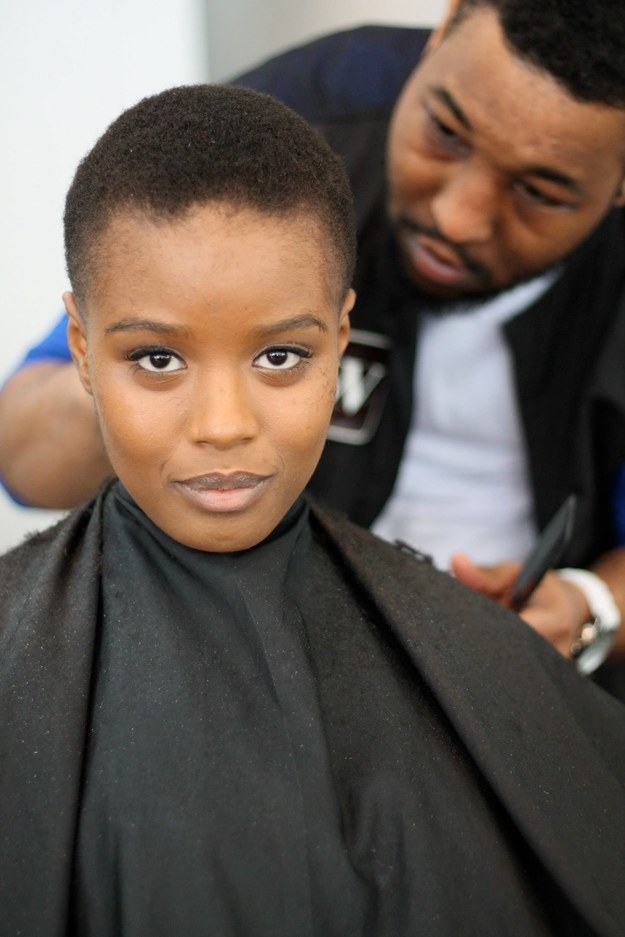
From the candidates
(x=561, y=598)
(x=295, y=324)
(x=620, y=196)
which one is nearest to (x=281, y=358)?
(x=295, y=324)

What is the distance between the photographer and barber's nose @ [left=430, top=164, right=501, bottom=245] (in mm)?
949

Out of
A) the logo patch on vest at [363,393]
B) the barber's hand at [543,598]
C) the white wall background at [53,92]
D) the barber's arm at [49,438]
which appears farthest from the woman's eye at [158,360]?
the white wall background at [53,92]

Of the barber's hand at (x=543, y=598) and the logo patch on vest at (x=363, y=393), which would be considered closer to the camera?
the barber's hand at (x=543, y=598)

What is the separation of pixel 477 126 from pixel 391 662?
→ 0.53 m

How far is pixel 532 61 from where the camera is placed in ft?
2.86

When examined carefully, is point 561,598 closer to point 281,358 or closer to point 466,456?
point 466,456

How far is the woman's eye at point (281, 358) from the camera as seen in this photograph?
58 centimetres

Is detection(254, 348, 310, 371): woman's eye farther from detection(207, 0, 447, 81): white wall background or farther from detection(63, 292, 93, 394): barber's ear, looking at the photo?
detection(207, 0, 447, 81): white wall background

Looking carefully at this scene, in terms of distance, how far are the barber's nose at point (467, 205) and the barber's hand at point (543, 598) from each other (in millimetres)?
327

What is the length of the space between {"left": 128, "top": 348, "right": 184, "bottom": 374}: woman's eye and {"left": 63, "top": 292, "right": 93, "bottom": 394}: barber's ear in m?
0.06

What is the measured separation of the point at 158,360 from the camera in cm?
57

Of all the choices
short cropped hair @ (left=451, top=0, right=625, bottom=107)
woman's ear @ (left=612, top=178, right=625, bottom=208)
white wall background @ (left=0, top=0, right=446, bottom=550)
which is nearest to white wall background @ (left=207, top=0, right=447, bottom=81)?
white wall background @ (left=0, top=0, right=446, bottom=550)

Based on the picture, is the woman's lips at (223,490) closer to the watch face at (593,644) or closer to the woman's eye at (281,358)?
the woman's eye at (281,358)

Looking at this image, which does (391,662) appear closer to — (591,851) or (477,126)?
(591,851)
